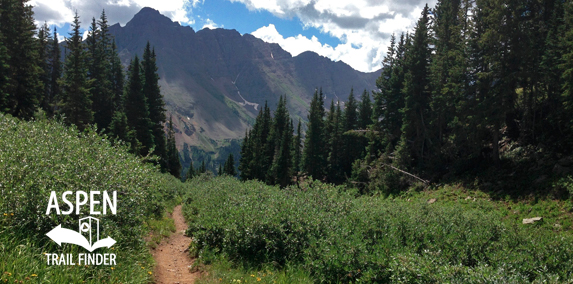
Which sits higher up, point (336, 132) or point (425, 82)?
point (425, 82)

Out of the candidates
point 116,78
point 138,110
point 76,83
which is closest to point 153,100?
point 138,110

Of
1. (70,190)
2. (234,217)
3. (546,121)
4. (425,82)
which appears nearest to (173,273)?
(234,217)

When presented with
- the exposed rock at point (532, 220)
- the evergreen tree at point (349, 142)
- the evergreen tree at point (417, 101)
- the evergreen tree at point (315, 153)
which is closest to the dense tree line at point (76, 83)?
Result: the evergreen tree at point (315, 153)

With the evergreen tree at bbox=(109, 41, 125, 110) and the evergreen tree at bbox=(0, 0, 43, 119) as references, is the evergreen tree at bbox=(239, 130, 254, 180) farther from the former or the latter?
the evergreen tree at bbox=(0, 0, 43, 119)

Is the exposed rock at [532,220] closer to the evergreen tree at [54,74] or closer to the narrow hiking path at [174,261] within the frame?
the narrow hiking path at [174,261]

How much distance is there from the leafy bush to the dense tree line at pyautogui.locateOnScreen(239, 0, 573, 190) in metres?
15.4

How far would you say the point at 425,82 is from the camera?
31.8 metres

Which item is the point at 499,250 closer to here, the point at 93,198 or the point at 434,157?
the point at 93,198

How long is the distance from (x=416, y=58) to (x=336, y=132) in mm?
19974

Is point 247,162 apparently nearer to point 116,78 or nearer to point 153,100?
point 153,100

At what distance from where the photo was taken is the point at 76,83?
31625 millimetres

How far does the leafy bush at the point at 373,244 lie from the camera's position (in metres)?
6.55

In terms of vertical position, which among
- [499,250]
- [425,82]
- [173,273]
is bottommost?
[173,273]

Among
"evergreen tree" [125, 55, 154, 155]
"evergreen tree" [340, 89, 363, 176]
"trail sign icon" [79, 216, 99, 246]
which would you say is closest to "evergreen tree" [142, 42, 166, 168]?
"evergreen tree" [125, 55, 154, 155]
